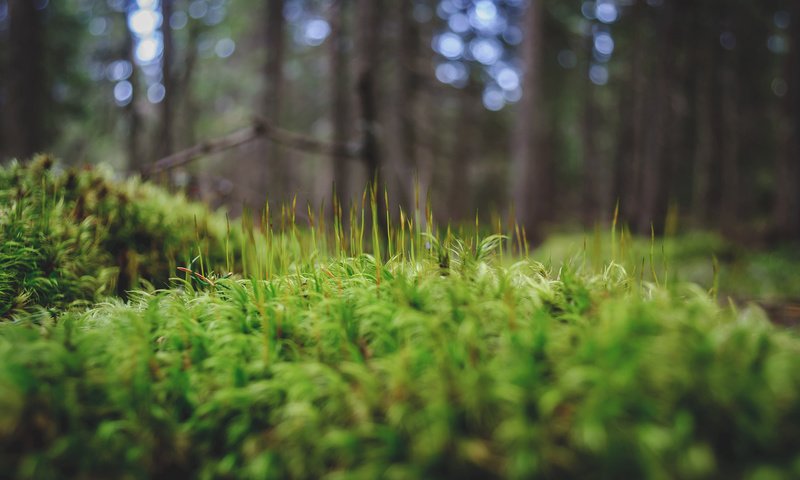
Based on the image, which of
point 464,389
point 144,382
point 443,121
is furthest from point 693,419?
point 443,121

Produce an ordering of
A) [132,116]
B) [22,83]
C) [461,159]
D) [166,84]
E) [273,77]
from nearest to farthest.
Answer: [22,83] → [166,84] → [132,116] → [273,77] → [461,159]

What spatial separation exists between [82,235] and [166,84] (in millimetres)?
6359

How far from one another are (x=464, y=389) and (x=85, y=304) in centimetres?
196

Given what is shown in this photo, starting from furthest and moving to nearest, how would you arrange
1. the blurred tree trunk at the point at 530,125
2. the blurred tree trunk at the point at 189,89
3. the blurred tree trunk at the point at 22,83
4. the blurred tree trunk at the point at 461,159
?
the blurred tree trunk at the point at 461,159, the blurred tree trunk at the point at 189,89, the blurred tree trunk at the point at 530,125, the blurred tree trunk at the point at 22,83

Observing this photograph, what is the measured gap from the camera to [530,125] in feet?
28.2

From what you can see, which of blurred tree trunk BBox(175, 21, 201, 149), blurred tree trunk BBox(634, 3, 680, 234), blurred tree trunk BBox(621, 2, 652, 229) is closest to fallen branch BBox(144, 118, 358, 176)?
blurred tree trunk BBox(175, 21, 201, 149)

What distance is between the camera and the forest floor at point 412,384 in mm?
1017

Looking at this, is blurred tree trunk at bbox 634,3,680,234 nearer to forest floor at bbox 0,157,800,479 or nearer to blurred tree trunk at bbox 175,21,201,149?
forest floor at bbox 0,157,800,479

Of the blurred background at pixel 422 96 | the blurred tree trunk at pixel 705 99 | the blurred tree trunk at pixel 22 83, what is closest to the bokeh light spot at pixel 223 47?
the blurred background at pixel 422 96

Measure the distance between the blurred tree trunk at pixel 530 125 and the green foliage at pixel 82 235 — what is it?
6.71 metres

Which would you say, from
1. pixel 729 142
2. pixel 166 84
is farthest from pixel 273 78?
pixel 729 142

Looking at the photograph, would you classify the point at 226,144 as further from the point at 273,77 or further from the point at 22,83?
the point at 273,77

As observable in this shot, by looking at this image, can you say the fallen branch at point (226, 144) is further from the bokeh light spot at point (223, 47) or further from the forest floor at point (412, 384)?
the bokeh light spot at point (223, 47)

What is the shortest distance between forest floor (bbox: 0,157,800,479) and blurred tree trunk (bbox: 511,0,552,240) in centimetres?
717
